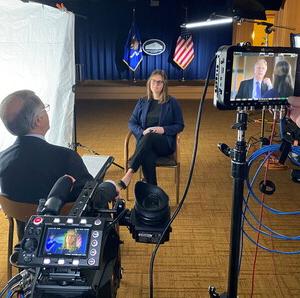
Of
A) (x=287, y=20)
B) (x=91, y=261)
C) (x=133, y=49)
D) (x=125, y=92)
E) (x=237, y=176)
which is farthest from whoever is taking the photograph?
(x=133, y=49)

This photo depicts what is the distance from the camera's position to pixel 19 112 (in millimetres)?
1686

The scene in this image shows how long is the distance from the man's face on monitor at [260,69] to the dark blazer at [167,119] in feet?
6.41

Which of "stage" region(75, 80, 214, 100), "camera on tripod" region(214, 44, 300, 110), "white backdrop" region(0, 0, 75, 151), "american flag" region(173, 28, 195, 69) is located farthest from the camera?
"american flag" region(173, 28, 195, 69)

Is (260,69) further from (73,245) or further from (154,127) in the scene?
(154,127)

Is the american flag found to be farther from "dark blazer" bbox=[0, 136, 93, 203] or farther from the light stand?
the light stand

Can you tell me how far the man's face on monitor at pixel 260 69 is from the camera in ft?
4.02

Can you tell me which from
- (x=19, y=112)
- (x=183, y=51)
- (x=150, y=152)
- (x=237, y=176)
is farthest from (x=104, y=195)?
(x=183, y=51)

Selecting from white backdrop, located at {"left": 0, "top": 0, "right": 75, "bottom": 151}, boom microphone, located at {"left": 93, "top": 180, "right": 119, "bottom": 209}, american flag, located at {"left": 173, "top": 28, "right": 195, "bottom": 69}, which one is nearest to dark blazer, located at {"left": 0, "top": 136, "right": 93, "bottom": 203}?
boom microphone, located at {"left": 93, "top": 180, "right": 119, "bottom": 209}

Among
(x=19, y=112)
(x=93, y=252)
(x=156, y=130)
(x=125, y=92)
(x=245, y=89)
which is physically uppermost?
(x=245, y=89)

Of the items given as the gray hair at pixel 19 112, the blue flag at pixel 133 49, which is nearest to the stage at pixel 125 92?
the blue flag at pixel 133 49

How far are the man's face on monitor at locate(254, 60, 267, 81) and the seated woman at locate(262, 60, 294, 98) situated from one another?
6 cm

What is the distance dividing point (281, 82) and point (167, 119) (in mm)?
2013

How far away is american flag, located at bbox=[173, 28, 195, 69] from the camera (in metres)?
9.96

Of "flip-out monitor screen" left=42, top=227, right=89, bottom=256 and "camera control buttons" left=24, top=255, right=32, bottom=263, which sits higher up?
"flip-out monitor screen" left=42, top=227, right=89, bottom=256
